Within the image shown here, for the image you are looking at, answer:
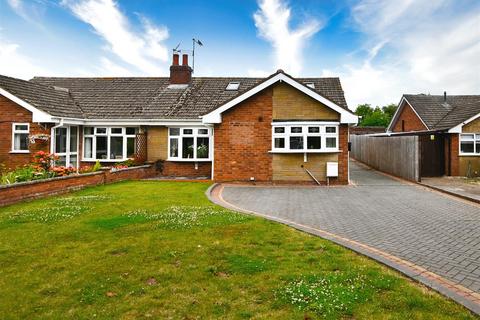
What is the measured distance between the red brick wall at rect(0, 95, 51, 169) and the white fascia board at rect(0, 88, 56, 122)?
1.03 feet

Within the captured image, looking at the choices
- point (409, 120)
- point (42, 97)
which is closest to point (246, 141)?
point (42, 97)

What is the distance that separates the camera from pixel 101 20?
16656 millimetres

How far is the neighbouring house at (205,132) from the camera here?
50.9ft

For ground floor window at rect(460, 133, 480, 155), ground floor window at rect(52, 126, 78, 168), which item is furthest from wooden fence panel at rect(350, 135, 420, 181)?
ground floor window at rect(52, 126, 78, 168)

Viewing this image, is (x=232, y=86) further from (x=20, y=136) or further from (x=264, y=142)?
(x=20, y=136)

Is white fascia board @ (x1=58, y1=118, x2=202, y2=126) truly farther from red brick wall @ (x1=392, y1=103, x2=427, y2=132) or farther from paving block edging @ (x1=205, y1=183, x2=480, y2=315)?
red brick wall @ (x1=392, y1=103, x2=427, y2=132)

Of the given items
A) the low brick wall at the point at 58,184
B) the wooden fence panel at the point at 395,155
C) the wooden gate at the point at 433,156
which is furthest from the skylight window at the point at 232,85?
the wooden gate at the point at 433,156

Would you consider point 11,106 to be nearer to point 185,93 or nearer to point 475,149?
point 185,93

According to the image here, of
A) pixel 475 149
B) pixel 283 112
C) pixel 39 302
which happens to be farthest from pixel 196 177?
pixel 475 149

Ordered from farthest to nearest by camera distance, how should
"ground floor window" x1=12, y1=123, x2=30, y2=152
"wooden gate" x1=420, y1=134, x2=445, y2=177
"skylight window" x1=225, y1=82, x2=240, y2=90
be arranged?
"skylight window" x1=225, y1=82, x2=240, y2=90, "wooden gate" x1=420, y1=134, x2=445, y2=177, "ground floor window" x1=12, y1=123, x2=30, y2=152

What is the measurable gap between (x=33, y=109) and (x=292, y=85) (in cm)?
1246

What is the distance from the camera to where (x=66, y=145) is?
1753 centimetres

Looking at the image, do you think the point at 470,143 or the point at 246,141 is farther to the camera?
the point at 470,143

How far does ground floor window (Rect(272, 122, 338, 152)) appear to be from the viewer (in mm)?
15461
